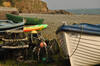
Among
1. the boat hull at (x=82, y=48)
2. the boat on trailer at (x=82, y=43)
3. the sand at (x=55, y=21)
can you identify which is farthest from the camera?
the sand at (x=55, y=21)

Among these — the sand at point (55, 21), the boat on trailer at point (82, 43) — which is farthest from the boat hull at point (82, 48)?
the sand at point (55, 21)

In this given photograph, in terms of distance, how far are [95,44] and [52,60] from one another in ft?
10.8

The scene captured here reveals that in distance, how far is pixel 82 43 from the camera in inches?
309

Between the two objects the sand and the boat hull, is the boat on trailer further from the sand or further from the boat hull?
the sand

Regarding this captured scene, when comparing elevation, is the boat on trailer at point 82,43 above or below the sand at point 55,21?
above

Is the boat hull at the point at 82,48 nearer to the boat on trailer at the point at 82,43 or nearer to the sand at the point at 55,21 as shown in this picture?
the boat on trailer at the point at 82,43

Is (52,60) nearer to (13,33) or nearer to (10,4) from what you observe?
(13,33)

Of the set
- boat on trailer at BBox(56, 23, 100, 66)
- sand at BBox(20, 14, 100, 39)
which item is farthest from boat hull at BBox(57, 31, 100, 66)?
sand at BBox(20, 14, 100, 39)

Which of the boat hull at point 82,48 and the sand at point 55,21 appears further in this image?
the sand at point 55,21

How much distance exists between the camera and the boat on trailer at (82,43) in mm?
7586

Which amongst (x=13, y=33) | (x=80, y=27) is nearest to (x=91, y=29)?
(x=80, y=27)

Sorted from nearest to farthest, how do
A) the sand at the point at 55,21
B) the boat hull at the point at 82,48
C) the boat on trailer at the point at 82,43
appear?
the boat on trailer at the point at 82,43, the boat hull at the point at 82,48, the sand at the point at 55,21

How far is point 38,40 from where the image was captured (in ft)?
36.0

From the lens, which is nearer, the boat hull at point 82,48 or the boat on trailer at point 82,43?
the boat on trailer at point 82,43
